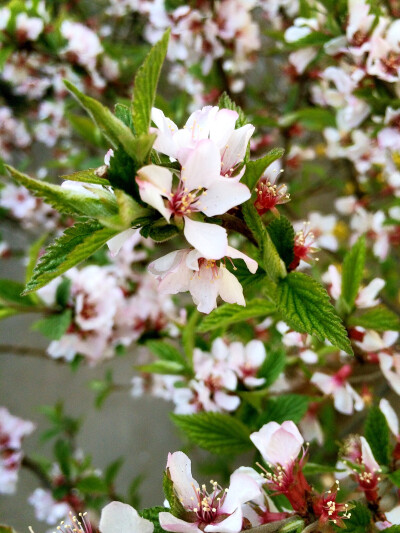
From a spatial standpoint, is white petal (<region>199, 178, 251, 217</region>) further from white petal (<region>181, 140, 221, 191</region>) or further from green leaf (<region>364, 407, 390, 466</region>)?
green leaf (<region>364, 407, 390, 466</region>)

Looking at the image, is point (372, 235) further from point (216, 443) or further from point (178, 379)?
point (216, 443)

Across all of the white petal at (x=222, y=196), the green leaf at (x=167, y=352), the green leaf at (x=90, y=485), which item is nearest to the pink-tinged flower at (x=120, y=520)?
the white petal at (x=222, y=196)

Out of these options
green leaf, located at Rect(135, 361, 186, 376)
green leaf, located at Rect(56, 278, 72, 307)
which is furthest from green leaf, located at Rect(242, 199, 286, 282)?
green leaf, located at Rect(56, 278, 72, 307)

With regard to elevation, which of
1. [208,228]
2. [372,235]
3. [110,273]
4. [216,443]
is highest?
[208,228]

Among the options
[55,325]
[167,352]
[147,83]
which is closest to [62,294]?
[55,325]

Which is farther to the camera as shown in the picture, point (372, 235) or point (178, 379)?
point (372, 235)

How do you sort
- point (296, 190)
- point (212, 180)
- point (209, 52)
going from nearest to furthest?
point (212, 180), point (209, 52), point (296, 190)

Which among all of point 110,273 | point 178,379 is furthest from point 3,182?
point 178,379
